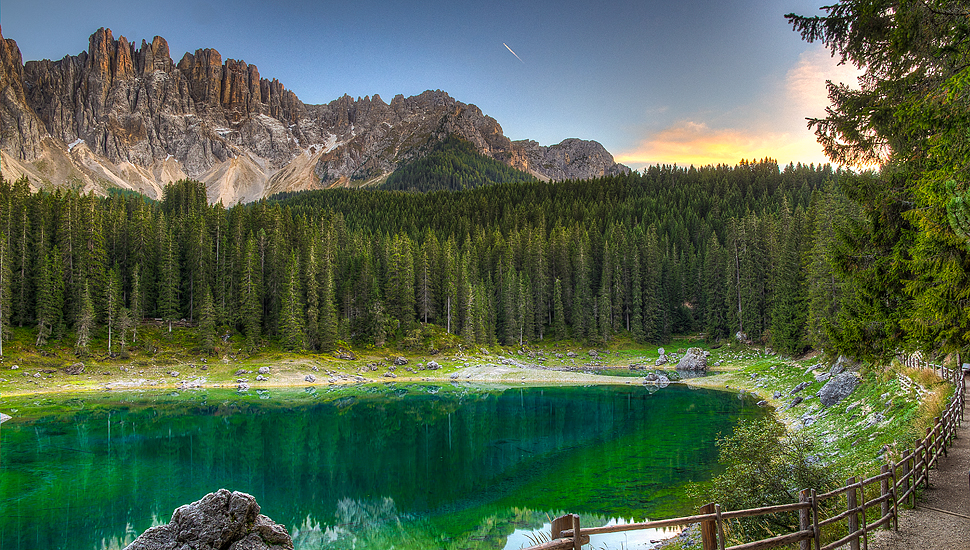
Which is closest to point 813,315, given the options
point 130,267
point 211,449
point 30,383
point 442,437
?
point 442,437

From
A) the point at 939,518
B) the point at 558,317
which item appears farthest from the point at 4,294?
the point at 939,518

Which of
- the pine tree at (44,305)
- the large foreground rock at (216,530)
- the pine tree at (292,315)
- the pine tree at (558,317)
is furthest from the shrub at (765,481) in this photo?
the pine tree at (558,317)

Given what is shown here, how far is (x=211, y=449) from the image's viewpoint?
32.0 meters

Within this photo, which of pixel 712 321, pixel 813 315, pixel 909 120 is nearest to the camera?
pixel 909 120

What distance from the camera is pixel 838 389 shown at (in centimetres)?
2970

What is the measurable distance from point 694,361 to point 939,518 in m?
57.5

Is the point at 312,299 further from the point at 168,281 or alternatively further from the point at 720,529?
the point at 720,529

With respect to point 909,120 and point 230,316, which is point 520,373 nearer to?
point 230,316

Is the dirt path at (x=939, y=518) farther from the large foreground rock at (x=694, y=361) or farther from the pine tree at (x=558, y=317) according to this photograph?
the pine tree at (x=558, y=317)

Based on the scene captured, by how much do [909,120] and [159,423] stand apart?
156 feet

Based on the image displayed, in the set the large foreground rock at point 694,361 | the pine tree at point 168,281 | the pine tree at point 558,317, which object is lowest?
the large foreground rock at point 694,361

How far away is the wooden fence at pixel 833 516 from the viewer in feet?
24.3

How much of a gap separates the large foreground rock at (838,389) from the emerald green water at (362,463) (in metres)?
5.63

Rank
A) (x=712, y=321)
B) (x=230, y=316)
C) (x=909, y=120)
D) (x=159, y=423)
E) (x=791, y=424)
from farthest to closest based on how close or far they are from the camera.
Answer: (x=712, y=321)
(x=230, y=316)
(x=159, y=423)
(x=791, y=424)
(x=909, y=120)
